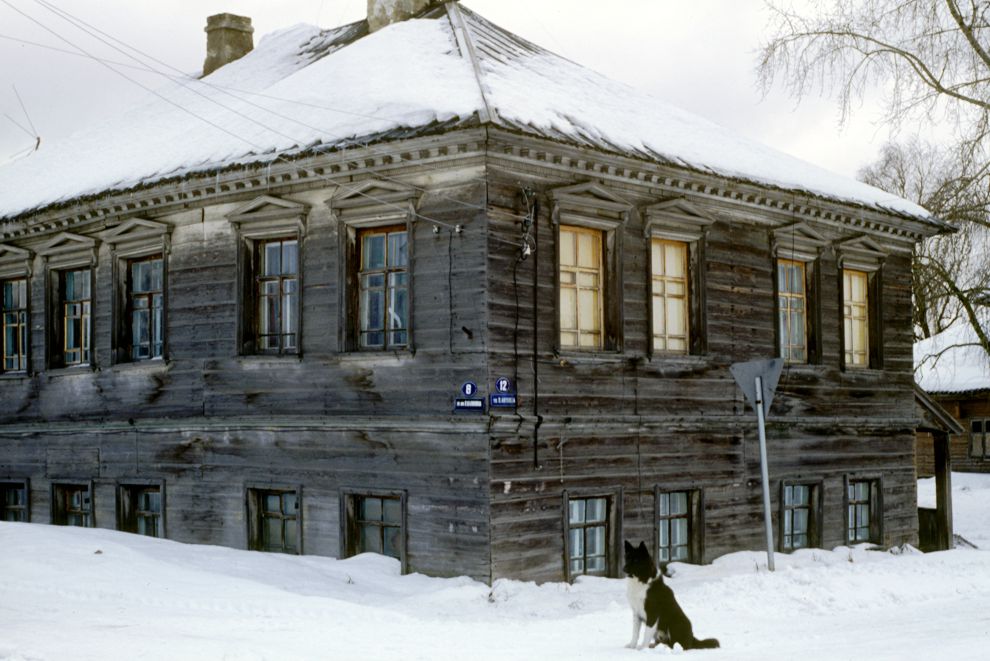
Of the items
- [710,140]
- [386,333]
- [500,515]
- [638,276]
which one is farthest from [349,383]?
[710,140]

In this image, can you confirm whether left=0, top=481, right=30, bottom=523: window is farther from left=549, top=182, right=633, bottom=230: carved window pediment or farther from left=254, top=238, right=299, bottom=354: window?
left=549, top=182, right=633, bottom=230: carved window pediment

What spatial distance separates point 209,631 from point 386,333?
5909 mm

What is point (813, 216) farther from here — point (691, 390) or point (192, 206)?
point (192, 206)

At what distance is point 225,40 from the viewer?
26078 millimetres

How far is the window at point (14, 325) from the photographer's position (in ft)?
72.6

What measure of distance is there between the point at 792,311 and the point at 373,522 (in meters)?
8.28

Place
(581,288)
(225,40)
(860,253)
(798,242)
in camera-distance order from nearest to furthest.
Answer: (581,288), (798,242), (860,253), (225,40)

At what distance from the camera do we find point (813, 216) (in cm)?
2044

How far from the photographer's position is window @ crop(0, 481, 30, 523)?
21842 mm

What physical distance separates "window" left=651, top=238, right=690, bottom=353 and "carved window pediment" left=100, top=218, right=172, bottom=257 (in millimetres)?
7586

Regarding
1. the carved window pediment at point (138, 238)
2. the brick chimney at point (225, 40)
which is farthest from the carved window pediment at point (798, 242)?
the brick chimney at point (225, 40)

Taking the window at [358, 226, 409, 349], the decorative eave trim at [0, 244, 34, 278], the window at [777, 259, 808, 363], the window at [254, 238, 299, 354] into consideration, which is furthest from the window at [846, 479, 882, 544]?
the decorative eave trim at [0, 244, 34, 278]

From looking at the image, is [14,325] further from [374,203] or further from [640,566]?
[640,566]

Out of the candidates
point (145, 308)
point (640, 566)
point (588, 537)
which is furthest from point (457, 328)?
point (145, 308)
